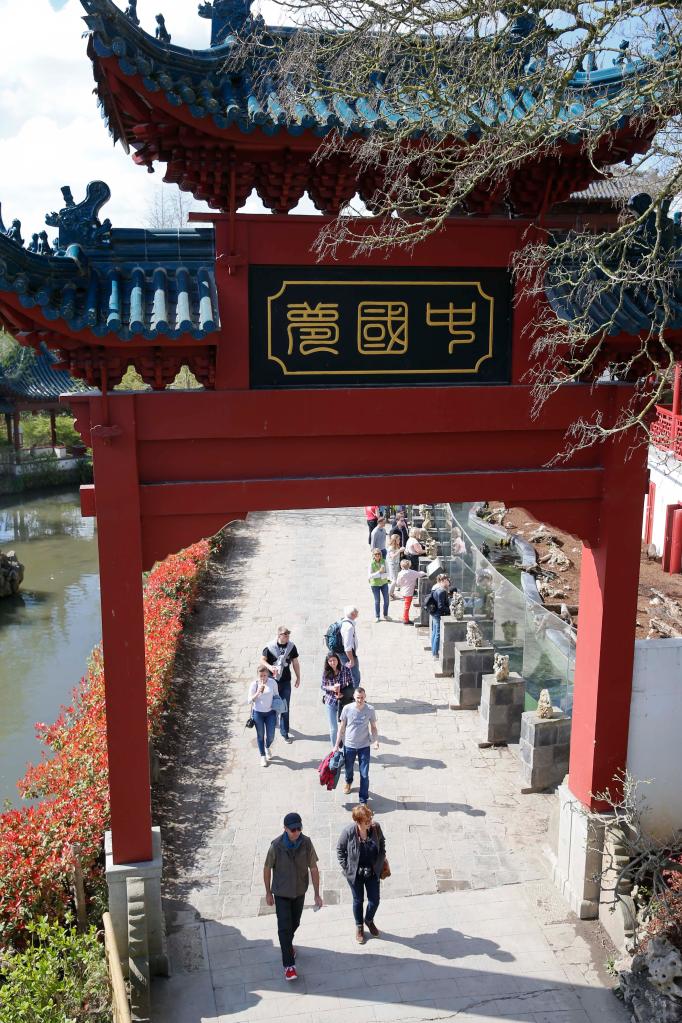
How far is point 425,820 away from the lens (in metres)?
9.02

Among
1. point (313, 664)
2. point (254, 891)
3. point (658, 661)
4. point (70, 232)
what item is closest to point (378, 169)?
point (70, 232)

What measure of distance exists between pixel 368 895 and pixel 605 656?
2.73 meters

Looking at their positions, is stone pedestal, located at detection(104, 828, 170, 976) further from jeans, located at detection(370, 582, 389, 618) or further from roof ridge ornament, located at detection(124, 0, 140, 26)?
jeans, located at detection(370, 582, 389, 618)

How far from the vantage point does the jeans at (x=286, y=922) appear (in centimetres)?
667

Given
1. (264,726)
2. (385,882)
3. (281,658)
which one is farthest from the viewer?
(281,658)

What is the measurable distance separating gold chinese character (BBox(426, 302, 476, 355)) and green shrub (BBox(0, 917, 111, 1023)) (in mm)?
5162

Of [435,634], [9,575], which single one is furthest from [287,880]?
[9,575]

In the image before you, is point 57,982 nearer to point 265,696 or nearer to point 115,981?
point 115,981

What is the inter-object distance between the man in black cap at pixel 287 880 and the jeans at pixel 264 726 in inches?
128

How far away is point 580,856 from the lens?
7.48 m

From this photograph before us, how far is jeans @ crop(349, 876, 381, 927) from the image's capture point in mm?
6965

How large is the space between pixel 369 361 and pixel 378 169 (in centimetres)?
137

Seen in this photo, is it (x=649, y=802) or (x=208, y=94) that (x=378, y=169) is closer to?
(x=208, y=94)

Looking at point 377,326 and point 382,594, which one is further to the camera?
point 382,594
